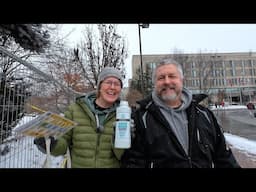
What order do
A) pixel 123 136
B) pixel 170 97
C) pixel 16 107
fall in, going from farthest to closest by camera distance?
pixel 16 107 < pixel 170 97 < pixel 123 136

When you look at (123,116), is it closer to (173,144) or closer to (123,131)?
(123,131)

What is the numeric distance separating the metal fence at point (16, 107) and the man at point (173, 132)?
0.97 m

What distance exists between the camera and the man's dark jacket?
149 centimetres

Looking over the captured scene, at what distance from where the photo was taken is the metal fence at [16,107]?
6.75 ft

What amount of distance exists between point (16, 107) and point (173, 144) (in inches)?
63.1

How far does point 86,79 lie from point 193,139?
28.2 ft

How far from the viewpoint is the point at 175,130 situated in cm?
160

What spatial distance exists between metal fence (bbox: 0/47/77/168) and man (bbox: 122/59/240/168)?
970 mm

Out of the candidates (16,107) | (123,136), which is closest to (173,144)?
(123,136)

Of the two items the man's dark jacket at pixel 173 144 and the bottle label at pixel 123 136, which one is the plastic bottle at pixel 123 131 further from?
the man's dark jacket at pixel 173 144

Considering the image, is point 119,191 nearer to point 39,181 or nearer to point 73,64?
point 39,181

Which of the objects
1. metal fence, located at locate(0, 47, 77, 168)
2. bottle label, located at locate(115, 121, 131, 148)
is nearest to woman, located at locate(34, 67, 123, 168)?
bottle label, located at locate(115, 121, 131, 148)

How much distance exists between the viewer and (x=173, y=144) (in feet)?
5.00

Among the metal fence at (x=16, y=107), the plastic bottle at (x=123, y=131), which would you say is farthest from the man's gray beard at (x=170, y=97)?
the metal fence at (x=16, y=107)
